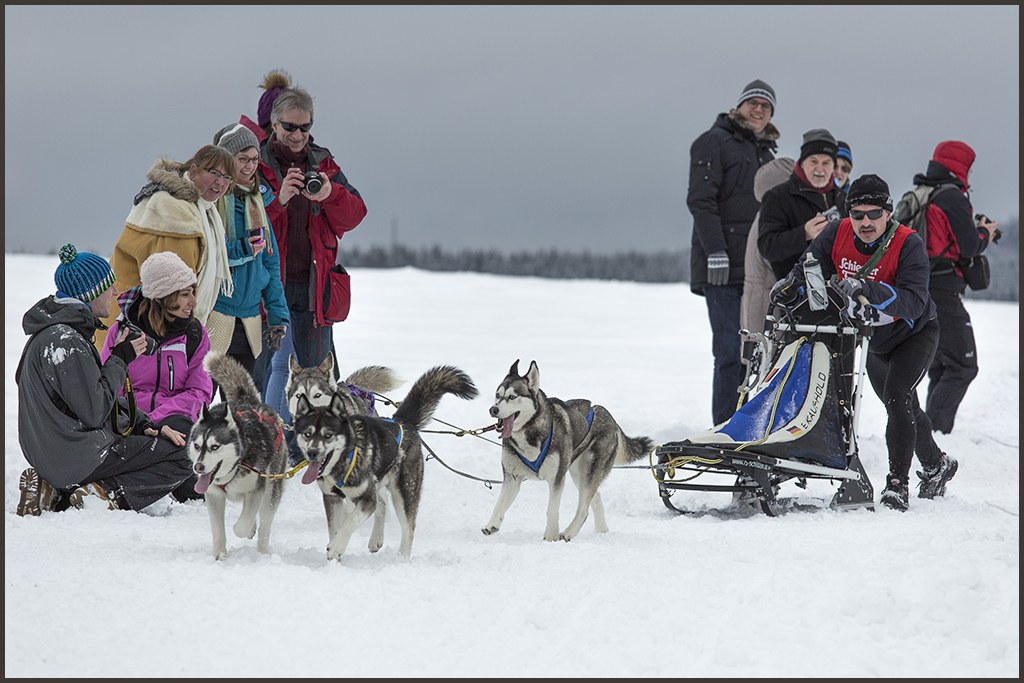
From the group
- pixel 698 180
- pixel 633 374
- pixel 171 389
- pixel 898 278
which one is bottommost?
pixel 633 374

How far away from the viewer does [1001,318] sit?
1564cm

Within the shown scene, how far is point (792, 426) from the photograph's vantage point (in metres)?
4.29

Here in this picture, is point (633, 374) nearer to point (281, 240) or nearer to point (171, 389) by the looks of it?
point (281, 240)

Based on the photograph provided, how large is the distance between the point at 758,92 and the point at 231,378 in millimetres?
3963

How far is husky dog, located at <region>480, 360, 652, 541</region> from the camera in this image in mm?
3834

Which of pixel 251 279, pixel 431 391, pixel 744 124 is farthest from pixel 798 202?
pixel 251 279

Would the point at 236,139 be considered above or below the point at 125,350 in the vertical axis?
Result: above

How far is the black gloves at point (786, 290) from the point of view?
180 inches

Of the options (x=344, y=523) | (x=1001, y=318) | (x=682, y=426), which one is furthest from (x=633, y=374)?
(x=1001, y=318)

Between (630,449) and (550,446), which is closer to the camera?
(550,446)

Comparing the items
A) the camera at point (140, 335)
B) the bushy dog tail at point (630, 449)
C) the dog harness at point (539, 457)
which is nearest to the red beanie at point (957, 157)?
the bushy dog tail at point (630, 449)

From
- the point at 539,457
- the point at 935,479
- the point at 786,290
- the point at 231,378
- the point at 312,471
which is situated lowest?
the point at 935,479

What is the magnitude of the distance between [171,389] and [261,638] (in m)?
2.29

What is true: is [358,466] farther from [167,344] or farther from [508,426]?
[167,344]
